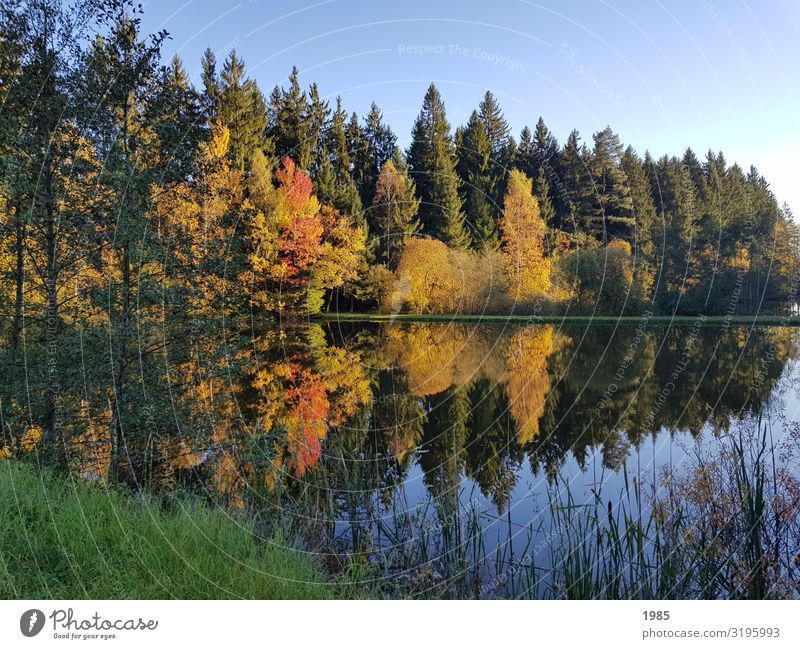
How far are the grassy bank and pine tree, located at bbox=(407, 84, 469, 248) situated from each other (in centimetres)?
396

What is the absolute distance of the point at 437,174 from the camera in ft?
68.8

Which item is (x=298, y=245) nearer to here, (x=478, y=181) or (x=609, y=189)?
(x=478, y=181)

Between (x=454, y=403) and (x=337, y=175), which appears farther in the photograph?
(x=337, y=175)

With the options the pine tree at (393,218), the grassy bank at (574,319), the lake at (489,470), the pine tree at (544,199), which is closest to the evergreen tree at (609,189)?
the pine tree at (544,199)

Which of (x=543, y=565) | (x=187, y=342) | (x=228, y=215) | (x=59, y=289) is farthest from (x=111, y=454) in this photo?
(x=543, y=565)

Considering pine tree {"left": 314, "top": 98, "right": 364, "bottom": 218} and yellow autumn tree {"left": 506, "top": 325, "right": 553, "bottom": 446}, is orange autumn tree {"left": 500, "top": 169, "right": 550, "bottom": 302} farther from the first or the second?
pine tree {"left": 314, "top": 98, "right": 364, "bottom": 218}

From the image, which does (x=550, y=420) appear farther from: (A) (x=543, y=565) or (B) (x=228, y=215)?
(B) (x=228, y=215)

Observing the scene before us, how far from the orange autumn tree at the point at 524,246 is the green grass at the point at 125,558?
2304 cm

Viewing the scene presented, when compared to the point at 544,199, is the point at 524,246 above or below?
below

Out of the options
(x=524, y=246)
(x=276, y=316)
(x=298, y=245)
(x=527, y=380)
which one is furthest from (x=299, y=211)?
(x=524, y=246)

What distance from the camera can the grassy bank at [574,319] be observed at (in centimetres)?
2184

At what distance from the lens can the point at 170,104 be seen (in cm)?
452

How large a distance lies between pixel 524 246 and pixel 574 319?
4.60 metres

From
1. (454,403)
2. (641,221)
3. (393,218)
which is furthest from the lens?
(641,221)
